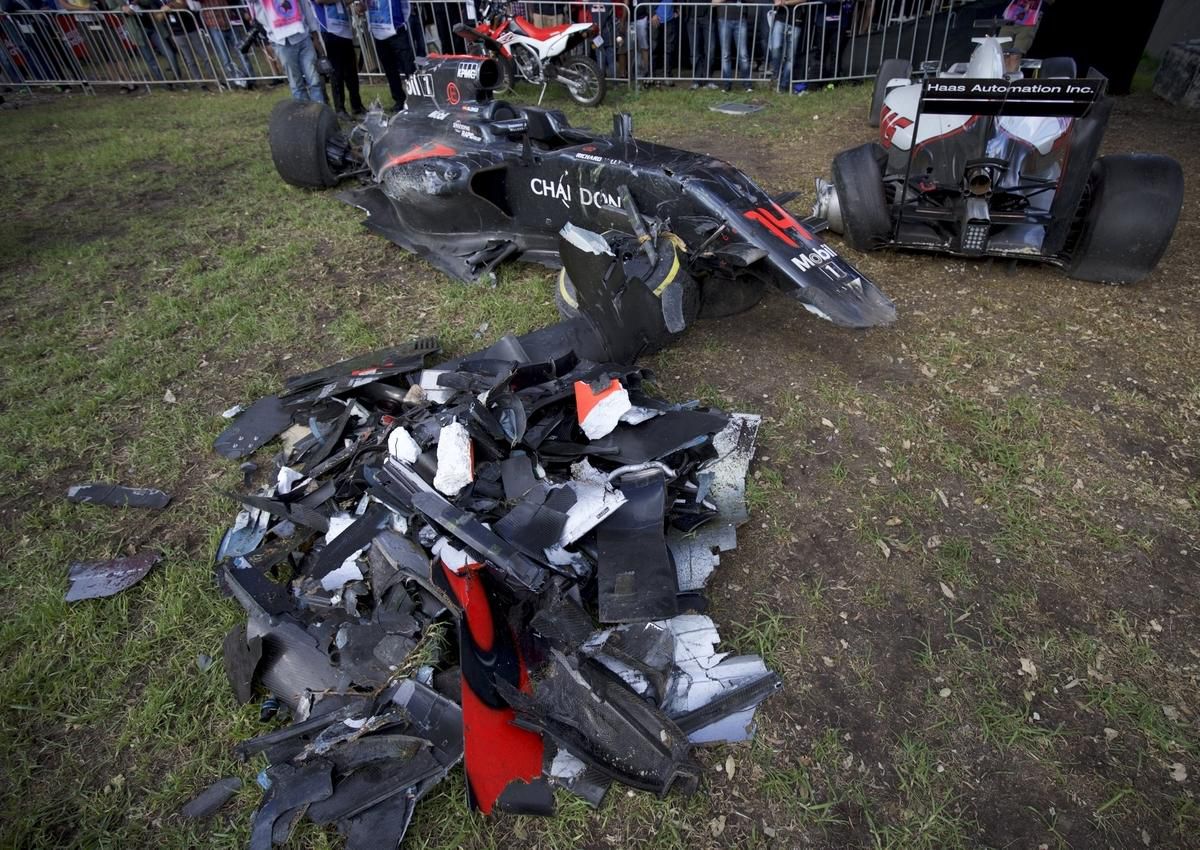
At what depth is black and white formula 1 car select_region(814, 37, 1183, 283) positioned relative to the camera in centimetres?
428

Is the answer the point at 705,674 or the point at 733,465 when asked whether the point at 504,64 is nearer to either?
the point at 733,465

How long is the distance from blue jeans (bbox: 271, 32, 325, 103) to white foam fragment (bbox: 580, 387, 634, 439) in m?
7.05

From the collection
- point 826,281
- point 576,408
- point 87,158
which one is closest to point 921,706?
point 576,408

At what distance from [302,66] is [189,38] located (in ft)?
19.4

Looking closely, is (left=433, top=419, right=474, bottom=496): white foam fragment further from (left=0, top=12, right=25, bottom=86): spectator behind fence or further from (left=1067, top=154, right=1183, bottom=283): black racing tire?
(left=0, top=12, right=25, bottom=86): spectator behind fence

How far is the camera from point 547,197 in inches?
192

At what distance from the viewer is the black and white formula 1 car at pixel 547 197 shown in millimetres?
3881

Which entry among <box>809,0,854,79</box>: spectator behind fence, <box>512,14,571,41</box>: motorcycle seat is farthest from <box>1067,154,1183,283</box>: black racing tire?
<box>512,14,571,41</box>: motorcycle seat

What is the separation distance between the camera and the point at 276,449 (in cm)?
376

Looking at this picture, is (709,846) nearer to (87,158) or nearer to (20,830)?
(20,830)

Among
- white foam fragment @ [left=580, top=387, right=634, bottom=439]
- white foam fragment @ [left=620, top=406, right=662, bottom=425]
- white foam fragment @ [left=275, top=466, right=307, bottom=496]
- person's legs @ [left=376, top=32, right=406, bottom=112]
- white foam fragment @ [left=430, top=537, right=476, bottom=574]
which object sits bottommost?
white foam fragment @ [left=275, top=466, right=307, bottom=496]

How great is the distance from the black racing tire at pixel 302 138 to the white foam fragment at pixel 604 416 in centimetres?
517

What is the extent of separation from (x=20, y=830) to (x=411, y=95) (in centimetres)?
603

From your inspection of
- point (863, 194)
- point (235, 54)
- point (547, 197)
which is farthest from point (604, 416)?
point (235, 54)
